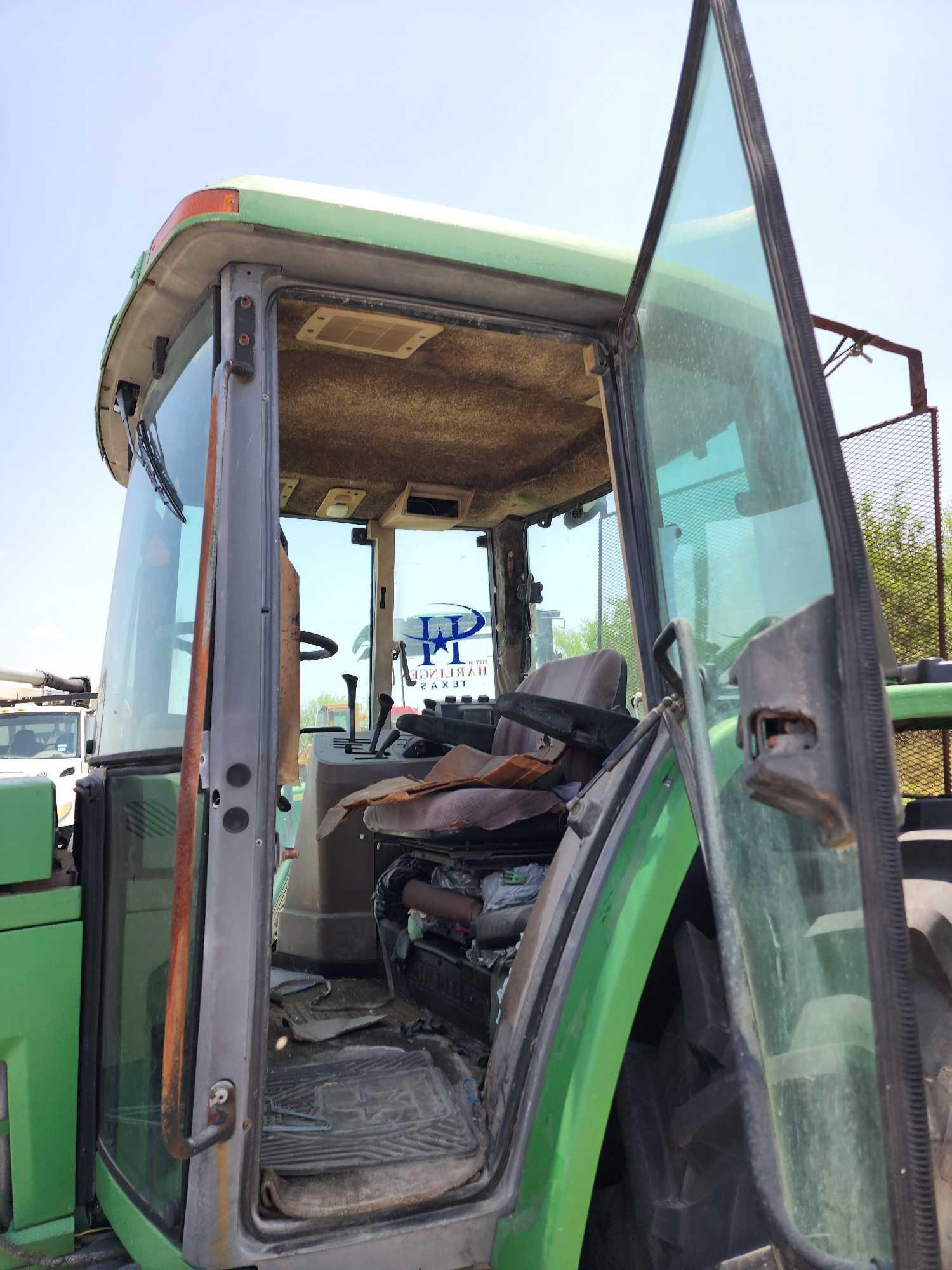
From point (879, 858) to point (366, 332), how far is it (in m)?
1.57

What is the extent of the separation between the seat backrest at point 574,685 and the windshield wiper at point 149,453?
1076mm

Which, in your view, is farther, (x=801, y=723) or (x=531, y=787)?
(x=531, y=787)

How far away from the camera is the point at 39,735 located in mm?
12031

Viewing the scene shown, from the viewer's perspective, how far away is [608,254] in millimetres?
1724

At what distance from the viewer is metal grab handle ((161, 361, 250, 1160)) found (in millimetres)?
1345

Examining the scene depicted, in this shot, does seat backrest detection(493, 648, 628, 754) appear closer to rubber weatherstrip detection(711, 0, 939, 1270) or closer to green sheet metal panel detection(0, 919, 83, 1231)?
green sheet metal panel detection(0, 919, 83, 1231)

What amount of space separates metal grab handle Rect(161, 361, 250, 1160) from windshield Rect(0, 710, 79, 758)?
445 inches

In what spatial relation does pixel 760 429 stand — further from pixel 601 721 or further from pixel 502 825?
pixel 502 825

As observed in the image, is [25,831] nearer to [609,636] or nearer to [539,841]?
[539,841]

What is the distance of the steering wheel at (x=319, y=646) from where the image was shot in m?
1.98

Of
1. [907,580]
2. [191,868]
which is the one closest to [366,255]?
[191,868]

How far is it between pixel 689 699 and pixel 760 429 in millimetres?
342

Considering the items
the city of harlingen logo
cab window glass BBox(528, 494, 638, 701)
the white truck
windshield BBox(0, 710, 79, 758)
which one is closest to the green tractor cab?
cab window glass BBox(528, 494, 638, 701)

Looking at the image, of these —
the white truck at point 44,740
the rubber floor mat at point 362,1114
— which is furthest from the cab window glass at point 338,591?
the white truck at point 44,740
